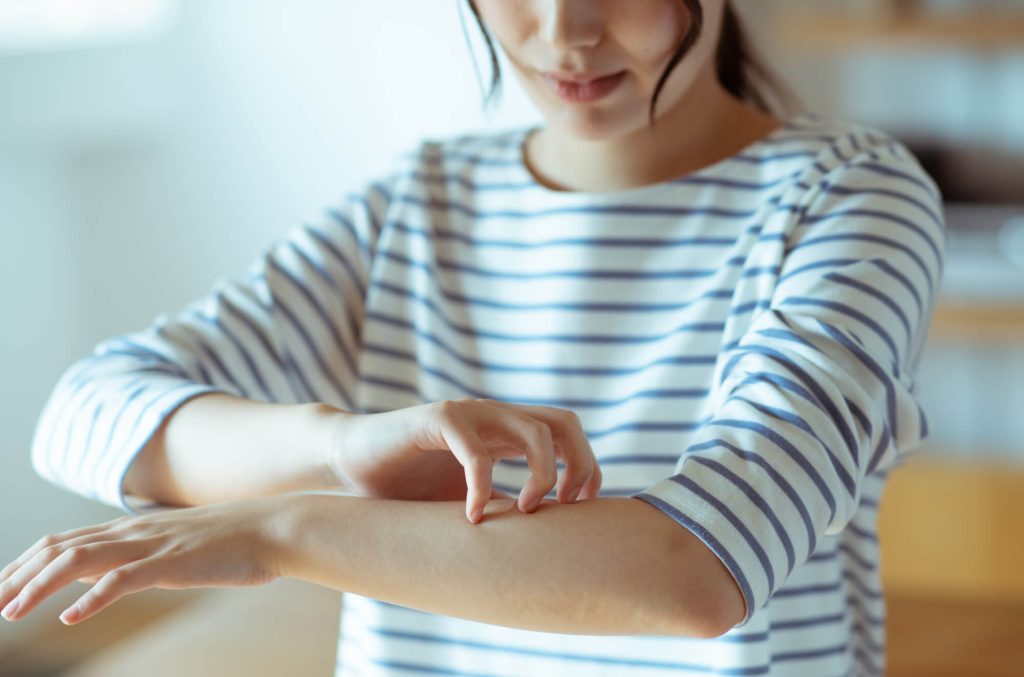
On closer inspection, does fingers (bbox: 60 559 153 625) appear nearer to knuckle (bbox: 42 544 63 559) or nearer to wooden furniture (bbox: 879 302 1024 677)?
knuckle (bbox: 42 544 63 559)

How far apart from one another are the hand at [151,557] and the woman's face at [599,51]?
12.8 inches

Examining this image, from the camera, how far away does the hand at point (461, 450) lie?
64 centimetres

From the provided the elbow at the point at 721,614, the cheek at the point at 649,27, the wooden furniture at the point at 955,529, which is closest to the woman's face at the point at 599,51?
the cheek at the point at 649,27

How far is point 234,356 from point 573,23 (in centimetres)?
36

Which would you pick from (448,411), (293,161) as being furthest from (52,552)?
(293,161)

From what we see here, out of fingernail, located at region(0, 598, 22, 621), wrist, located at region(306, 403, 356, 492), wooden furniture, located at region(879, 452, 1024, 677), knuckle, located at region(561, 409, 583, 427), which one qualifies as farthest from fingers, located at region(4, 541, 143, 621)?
wooden furniture, located at region(879, 452, 1024, 677)

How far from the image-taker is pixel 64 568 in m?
0.63

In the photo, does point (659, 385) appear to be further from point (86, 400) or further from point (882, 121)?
point (882, 121)

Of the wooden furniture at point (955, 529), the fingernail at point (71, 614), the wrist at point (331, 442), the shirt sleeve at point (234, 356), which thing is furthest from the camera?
the wooden furniture at point (955, 529)

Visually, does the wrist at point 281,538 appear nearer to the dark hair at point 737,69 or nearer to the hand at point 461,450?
the hand at point 461,450

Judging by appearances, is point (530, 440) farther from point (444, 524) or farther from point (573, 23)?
point (573, 23)

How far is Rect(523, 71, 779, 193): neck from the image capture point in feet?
3.02

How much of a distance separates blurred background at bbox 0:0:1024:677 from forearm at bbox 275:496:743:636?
1.84 m

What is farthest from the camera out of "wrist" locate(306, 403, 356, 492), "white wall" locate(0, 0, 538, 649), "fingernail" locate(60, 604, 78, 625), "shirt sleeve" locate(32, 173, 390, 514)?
"white wall" locate(0, 0, 538, 649)
